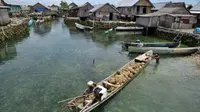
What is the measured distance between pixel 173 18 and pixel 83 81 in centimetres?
2417

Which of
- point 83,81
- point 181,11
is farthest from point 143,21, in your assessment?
point 83,81

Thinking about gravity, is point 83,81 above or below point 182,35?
below

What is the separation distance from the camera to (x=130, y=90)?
1229 cm

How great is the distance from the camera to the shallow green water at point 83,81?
10.6 m

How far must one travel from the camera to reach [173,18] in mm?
29906

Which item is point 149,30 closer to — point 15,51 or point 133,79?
point 133,79

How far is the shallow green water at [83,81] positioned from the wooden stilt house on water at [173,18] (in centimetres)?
1346

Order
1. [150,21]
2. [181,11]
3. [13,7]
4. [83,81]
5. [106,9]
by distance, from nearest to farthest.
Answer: [83,81] < [150,21] < [181,11] < [106,9] < [13,7]

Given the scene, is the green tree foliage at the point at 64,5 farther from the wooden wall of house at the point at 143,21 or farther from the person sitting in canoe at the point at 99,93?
the person sitting in canoe at the point at 99,93

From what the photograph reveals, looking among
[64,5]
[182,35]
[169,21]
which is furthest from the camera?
[64,5]

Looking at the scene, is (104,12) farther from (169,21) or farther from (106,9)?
(169,21)

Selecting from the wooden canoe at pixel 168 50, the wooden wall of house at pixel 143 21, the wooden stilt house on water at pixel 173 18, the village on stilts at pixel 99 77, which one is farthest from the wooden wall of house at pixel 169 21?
the wooden canoe at pixel 168 50

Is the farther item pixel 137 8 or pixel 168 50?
pixel 137 8

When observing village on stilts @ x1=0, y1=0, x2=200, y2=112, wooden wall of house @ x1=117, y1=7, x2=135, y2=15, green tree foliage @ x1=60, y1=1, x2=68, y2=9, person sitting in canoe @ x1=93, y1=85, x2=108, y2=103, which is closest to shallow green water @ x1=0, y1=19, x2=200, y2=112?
village on stilts @ x1=0, y1=0, x2=200, y2=112
